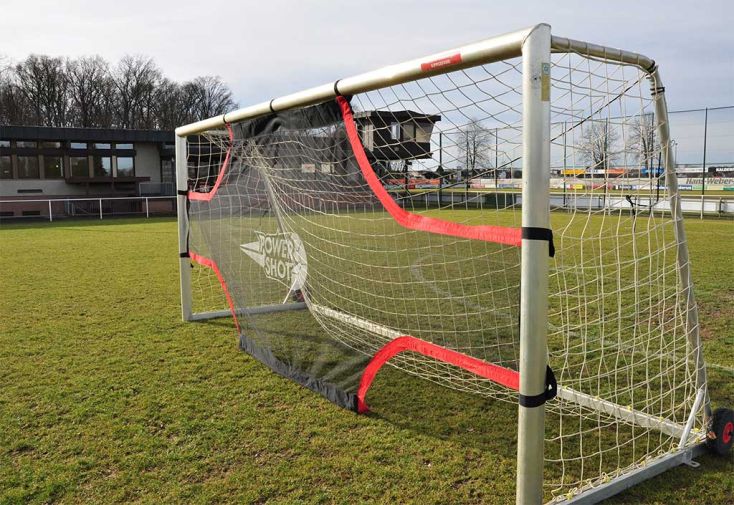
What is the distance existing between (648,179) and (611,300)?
10.5ft

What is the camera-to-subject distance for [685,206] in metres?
19.0

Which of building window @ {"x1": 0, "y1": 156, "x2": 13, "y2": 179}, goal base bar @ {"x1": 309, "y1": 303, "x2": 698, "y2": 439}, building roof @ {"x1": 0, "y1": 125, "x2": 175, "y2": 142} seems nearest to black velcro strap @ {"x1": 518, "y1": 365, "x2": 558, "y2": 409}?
goal base bar @ {"x1": 309, "y1": 303, "x2": 698, "y2": 439}

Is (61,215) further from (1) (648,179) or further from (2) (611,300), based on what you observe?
(1) (648,179)

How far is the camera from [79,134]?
24.1 meters

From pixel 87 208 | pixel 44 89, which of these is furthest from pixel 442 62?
pixel 44 89

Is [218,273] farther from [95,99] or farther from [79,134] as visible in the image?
[95,99]

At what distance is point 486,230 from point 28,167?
26.0 meters

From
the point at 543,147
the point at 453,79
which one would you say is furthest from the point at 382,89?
the point at 543,147

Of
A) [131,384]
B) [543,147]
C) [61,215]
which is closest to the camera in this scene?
[543,147]

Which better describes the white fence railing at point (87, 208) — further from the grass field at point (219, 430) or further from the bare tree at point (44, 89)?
the bare tree at point (44, 89)

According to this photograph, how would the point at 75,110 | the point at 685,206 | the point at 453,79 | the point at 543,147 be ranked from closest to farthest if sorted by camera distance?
the point at 543,147 → the point at 453,79 → the point at 685,206 → the point at 75,110

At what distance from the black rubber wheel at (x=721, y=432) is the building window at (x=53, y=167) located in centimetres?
2627

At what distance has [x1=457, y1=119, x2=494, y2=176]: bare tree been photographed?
10.1 ft

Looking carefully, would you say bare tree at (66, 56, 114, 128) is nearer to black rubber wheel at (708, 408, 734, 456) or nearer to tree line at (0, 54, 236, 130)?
tree line at (0, 54, 236, 130)
